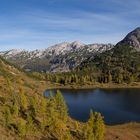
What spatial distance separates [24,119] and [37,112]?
35.6 feet

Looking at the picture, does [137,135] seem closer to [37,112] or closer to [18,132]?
[37,112]

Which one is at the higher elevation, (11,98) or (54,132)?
(11,98)

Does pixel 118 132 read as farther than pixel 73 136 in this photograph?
Yes

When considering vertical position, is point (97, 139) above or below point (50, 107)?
below

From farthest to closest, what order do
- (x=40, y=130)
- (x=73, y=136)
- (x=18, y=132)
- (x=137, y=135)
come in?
(x=137, y=135), (x=73, y=136), (x=40, y=130), (x=18, y=132)

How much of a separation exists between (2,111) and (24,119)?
6750 millimetres

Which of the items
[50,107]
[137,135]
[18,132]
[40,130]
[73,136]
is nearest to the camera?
[18,132]

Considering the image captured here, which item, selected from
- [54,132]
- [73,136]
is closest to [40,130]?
[54,132]

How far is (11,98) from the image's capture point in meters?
95.1

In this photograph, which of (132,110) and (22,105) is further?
(132,110)

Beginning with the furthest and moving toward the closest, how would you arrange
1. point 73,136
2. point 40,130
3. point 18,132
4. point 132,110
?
point 132,110, point 73,136, point 40,130, point 18,132

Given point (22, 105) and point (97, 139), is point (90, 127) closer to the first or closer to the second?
point (97, 139)

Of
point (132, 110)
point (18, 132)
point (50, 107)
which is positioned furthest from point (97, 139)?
point (132, 110)

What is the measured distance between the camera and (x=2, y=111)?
256ft
